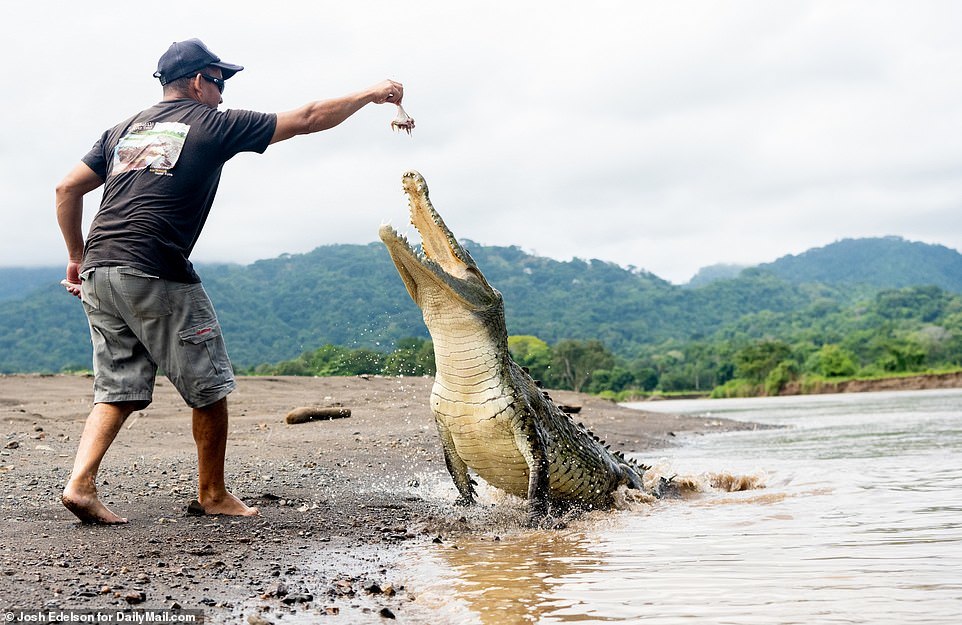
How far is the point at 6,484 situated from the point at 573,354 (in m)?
55.5

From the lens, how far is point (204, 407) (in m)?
4.55

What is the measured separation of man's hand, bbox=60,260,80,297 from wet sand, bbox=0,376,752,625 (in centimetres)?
122

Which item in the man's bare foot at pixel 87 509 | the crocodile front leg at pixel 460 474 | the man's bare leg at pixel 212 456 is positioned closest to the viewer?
the man's bare foot at pixel 87 509

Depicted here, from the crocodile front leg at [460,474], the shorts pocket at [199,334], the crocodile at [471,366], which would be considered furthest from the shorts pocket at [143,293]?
the crocodile front leg at [460,474]

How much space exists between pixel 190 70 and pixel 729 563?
12.7ft

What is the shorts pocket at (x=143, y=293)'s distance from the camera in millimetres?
4340

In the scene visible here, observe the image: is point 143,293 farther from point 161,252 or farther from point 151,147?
point 151,147

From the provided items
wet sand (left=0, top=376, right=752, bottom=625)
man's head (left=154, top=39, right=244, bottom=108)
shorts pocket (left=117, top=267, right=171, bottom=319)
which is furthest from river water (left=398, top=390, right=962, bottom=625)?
man's head (left=154, top=39, right=244, bottom=108)

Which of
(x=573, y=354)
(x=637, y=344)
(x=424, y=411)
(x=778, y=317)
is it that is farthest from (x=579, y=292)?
(x=424, y=411)

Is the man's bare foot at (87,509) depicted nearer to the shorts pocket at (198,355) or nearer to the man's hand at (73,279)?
the shorts pocket at (198,355)

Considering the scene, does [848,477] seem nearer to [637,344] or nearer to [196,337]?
[196,337]

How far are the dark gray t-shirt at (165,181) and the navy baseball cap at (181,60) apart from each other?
0.23m

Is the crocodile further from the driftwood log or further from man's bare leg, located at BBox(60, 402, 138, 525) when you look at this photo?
the driftwood log

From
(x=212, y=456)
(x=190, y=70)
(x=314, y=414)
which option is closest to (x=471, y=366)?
(x=212, y=456)
